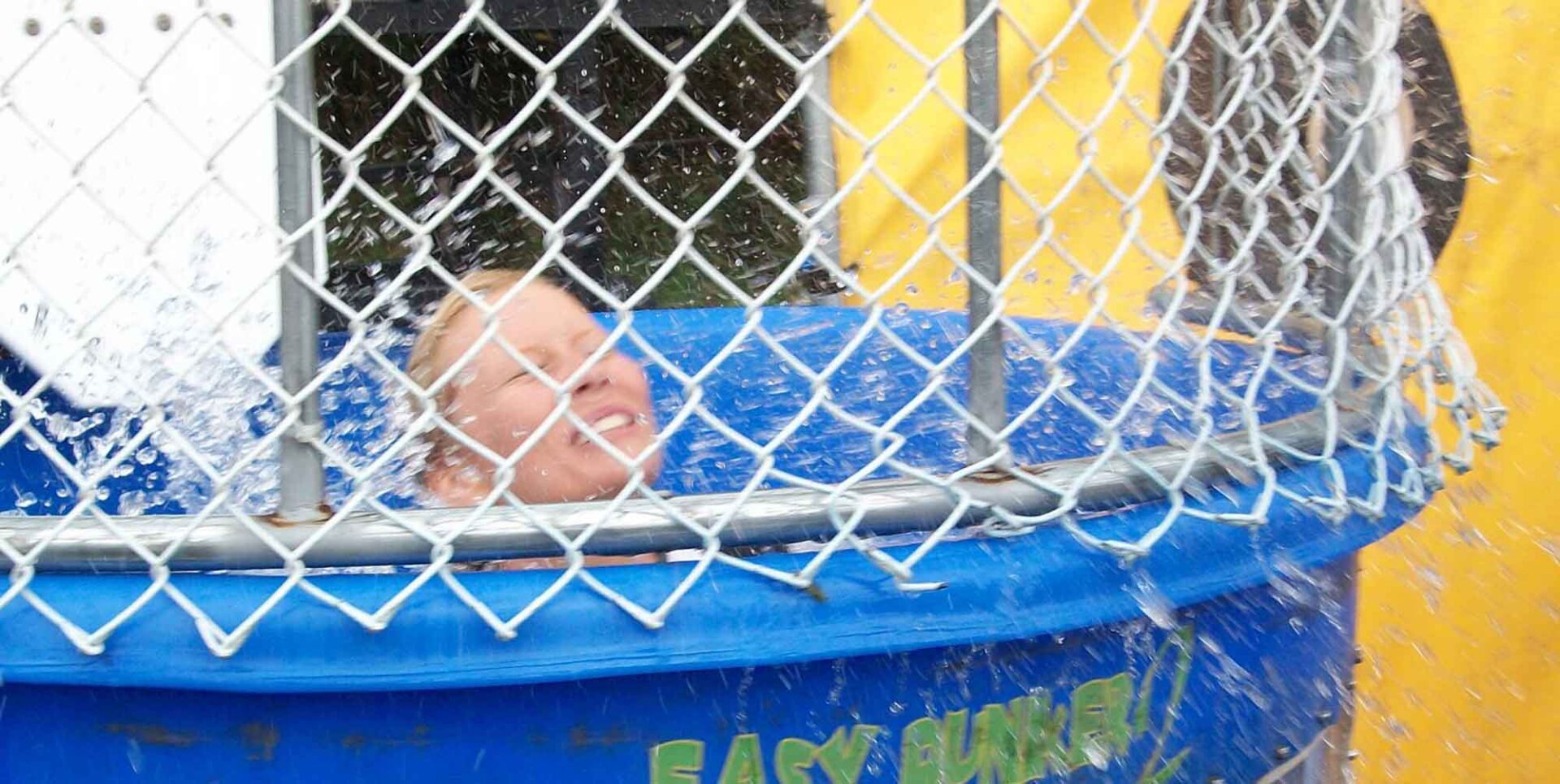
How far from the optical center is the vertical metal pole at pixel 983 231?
1.19m

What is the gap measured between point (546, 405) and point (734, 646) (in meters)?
0.81

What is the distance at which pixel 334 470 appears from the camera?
2.39 metres

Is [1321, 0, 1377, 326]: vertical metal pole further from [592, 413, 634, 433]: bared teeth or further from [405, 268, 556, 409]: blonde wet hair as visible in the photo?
[405, 268, 556, 409]: blonde wet hair

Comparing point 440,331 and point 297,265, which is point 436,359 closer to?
point 440,331

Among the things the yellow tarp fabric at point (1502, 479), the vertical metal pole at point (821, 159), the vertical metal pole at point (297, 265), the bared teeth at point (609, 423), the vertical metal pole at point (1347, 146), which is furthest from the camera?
the vertical metal pole at point (821, 159)

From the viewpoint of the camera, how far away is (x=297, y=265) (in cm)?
110

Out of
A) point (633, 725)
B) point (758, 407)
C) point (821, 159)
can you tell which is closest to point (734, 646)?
point (633, 725)

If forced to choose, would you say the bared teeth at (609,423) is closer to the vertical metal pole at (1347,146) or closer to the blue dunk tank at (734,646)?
the blue dunk tank at (734,646)

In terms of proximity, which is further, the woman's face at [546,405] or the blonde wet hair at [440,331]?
the blonde wet hair at [440,331]

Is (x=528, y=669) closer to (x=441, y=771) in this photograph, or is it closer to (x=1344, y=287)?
(x=441, y=771)

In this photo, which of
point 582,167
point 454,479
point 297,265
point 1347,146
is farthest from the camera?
point 582,167

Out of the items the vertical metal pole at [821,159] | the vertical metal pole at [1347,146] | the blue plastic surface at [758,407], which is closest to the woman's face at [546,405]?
the blue plastic surface at [758,407]

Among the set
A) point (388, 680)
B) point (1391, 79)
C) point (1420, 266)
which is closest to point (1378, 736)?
point (1420, 266)

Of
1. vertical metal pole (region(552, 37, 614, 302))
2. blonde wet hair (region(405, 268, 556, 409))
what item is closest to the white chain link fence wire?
blonde wet hair (region(405, 268, 556, 409))
